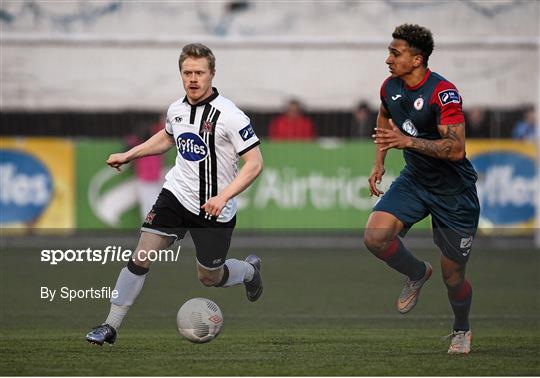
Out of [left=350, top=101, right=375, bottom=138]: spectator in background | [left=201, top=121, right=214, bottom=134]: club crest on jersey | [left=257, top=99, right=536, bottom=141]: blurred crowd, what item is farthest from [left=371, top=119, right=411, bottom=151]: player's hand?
[left=350, top=101, right=375, bottom=138]: spectator in background

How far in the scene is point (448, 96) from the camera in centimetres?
916

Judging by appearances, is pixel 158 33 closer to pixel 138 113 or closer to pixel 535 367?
pixel 138 113

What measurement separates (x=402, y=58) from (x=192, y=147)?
170cm

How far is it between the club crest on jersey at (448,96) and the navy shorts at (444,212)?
2.62ft

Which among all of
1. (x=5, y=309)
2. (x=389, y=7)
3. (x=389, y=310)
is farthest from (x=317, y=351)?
(x=389, y=7)

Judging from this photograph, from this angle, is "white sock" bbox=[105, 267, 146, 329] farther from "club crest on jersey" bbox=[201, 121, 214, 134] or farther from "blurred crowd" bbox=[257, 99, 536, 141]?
"blurred crowd" bbox=[257, 99, 536, 141]

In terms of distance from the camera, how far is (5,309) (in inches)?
479

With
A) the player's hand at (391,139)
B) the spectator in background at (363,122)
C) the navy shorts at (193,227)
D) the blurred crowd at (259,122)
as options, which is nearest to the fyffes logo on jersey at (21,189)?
the blurred crowd at (259,122)

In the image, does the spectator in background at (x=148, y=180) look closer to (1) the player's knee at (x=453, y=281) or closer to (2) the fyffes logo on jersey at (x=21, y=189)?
(2) the fyffes logo on jersey at (x=21, y=189)

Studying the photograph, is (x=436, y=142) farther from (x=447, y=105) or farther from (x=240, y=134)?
(x=240, y=134)

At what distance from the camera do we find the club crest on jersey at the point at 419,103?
367 inches

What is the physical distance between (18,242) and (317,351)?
982 cm

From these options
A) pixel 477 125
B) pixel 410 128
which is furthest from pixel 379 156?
pixel 477 125

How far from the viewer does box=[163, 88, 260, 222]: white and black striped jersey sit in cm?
935
